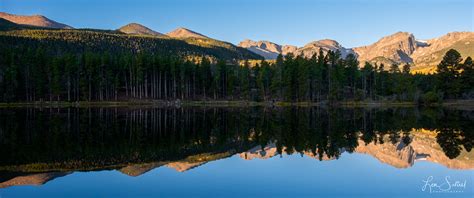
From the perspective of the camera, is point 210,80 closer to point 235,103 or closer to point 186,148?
point 235,103

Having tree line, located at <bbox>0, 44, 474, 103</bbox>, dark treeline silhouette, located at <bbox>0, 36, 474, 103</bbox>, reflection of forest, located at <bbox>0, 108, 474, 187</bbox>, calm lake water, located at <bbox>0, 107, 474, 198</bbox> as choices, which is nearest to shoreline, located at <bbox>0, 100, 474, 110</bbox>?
tree line, located at <bbox>0, 44, 474, 103</bbox>

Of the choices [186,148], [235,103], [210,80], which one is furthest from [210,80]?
[186,148]

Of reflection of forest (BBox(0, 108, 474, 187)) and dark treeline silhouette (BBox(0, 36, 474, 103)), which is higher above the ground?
dark treeline silhouette (BBox(0, 36, 474, 103))

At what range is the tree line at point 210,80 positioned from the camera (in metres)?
104

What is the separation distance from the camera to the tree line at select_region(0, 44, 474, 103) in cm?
10381

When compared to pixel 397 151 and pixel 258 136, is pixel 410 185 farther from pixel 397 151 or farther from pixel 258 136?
pixel 258 136

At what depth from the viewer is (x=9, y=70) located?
336 ft

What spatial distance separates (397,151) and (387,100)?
3512 inches

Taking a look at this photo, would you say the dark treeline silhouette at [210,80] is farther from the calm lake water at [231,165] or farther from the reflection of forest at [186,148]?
the calm lake water at [231,165]

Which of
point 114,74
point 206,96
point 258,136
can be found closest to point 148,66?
point 114,74

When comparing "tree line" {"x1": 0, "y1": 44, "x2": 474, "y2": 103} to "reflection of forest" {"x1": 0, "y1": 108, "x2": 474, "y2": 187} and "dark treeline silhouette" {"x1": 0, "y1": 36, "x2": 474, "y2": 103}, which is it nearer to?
"dark treeline silhouette" {"x1": 0, "y1": 36, "x2": 474, "y2": 103}

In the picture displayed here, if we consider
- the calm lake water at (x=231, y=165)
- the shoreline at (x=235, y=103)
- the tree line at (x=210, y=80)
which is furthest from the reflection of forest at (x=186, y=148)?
the tree line at (x=210, y=80)

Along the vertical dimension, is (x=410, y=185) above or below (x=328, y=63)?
below

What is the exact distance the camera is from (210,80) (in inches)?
5025
